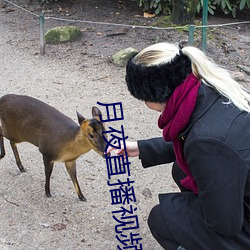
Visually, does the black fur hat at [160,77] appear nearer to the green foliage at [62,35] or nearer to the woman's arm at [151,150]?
the woman's arm at [151,150]

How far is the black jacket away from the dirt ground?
0.94 meters

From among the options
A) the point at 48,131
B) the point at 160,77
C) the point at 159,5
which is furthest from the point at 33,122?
the point at 159,5

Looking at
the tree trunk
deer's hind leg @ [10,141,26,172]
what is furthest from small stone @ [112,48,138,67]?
deer's hind leg @ [10,141,26,172]

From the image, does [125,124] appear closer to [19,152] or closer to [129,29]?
[19,152]

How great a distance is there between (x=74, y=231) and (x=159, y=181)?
2.74ft

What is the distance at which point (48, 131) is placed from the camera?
326 cm

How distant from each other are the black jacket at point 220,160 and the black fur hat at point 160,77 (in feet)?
0.38

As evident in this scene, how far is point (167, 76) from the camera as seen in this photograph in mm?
2025

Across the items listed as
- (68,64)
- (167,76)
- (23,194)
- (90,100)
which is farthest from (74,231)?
(68,64)

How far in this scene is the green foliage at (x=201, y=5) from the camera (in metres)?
7.39

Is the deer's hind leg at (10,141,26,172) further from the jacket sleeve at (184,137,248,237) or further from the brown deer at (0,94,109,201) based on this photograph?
the jacket sleeve at (184,137,248,237)

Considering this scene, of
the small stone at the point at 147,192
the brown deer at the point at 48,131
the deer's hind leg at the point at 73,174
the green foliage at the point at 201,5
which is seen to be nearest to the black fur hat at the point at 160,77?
the brown deer at the point at 48,131

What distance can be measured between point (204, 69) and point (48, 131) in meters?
1.52

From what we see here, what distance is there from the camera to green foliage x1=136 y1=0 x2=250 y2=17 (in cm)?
739
